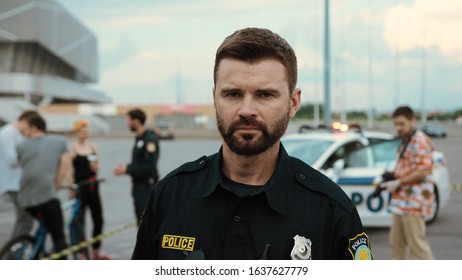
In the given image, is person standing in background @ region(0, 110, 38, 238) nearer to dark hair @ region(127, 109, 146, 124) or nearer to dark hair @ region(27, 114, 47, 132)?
dark hair @ region(27, 114, 47, 132)

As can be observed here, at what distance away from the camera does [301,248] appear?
161cm

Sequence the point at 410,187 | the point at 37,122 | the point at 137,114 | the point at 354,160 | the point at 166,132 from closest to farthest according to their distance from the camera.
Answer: the point at 410,187
the point at 37,122
the point at 137,114
the point at 354,160
the point at 166,132

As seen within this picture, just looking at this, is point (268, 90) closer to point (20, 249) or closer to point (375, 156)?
point (20, 249)

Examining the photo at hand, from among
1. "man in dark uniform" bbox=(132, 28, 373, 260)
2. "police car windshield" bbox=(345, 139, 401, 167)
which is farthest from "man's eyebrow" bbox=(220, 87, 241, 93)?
"police car windshield" bbox=(345, 139, 401, 167)

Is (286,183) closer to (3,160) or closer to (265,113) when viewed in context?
(265,113)

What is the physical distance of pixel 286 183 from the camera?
167cm

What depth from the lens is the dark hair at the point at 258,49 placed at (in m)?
1.55

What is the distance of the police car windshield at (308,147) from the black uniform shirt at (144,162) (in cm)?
168

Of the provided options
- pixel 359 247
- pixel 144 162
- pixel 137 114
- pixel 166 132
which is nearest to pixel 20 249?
pixel 144 162

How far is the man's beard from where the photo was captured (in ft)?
5.12

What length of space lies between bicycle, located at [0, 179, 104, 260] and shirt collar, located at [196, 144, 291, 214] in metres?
3.60

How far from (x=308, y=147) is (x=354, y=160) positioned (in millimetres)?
607
